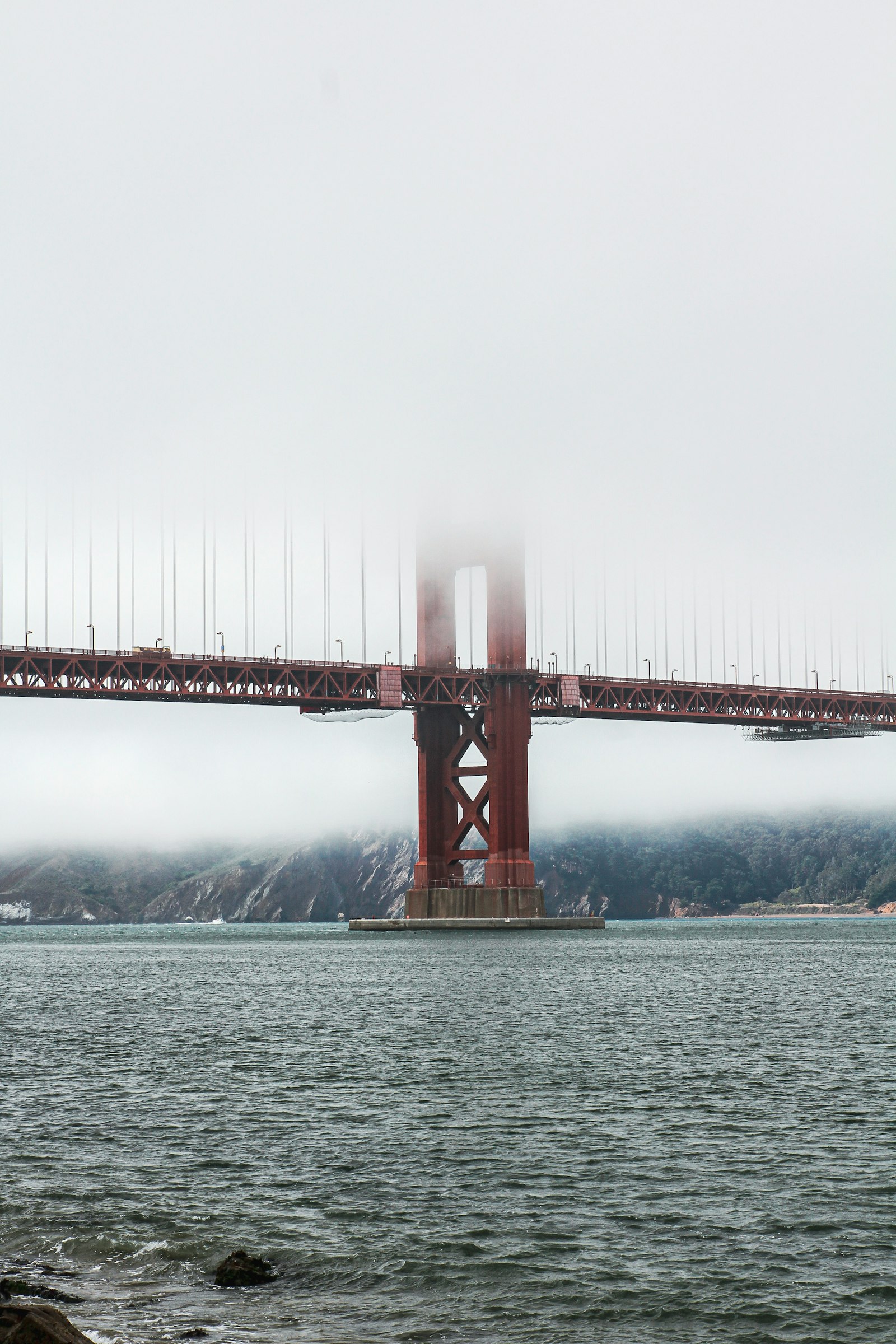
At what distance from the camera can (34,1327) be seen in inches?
426

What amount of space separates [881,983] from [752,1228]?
134 ft

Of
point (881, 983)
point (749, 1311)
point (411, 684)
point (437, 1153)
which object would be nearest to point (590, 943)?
point (411, 684)

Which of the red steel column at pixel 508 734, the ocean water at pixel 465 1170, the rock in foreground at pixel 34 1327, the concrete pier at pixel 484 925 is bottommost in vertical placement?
the concrete pier at pixel 484 925

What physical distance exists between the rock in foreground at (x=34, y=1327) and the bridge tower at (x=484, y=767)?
9076 centimetres

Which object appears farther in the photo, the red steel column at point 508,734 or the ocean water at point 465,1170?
the red steel column at point 508,734

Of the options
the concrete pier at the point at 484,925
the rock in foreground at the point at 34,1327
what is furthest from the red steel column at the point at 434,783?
the rock in foreground at the point at 34,1327

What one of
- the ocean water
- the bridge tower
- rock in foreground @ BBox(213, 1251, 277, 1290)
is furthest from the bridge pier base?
rock in foreground @ BBox(213, 1251, 277, 1290)

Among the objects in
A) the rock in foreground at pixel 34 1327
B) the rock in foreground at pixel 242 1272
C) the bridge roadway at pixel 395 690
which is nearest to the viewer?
the rock in foreground at pixel 34 1327

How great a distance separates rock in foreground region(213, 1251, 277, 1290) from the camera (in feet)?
47.1

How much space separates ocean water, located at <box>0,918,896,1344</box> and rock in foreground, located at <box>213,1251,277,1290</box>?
17cm

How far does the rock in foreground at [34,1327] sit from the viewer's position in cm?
1082

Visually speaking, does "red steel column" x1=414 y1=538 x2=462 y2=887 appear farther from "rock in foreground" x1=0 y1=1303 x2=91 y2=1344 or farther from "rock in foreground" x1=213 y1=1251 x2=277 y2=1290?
"rock in foreground" x1=0 y1=1303 x2=91 y2=1344

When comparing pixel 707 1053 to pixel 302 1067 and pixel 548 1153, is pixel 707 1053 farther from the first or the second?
pixel 548 1153

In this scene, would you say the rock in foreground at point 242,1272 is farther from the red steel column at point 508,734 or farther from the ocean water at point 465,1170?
the red steel column at point 508,734
